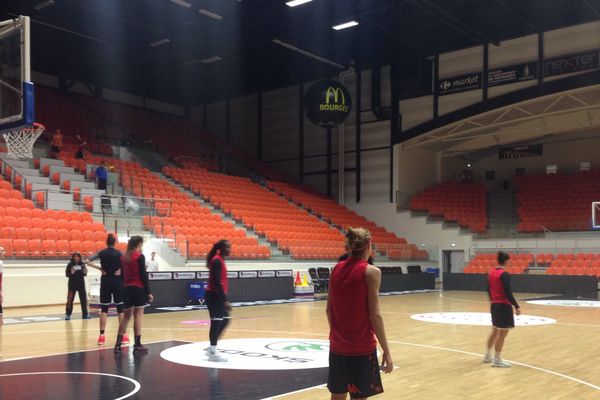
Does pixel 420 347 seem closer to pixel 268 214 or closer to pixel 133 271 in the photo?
pixel 133 271

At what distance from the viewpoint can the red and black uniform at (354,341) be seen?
14.0 ft

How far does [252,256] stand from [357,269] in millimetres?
18428

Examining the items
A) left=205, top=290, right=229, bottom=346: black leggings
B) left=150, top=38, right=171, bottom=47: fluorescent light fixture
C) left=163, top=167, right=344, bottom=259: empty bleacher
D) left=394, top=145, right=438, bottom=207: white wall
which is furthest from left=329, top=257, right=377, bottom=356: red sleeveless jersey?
left=394, top=145, right=438, bottom=207: white wall

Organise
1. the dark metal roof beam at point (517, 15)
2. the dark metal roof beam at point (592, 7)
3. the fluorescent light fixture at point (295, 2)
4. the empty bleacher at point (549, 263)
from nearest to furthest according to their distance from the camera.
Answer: the fluorescent light fixture at point (295, 2)
the dark metal roof beam at point (592, 7)
the dark metal roof beam at point (517, 15)
the empty bleacher at point (549, 263)

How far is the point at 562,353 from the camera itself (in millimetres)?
9492

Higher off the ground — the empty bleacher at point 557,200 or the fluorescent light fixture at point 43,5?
the fluorescent light fixture at point 43,5

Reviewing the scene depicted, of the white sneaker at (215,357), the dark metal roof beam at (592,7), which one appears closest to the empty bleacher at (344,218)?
the dark metal roof beam at (592,7)

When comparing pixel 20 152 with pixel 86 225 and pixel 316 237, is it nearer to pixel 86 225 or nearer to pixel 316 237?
pixel 86 225

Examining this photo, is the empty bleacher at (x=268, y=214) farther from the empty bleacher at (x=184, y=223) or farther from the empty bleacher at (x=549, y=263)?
the empty bleacher at (x=549, y=263)

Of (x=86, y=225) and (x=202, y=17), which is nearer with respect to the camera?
(x=86, y=225)

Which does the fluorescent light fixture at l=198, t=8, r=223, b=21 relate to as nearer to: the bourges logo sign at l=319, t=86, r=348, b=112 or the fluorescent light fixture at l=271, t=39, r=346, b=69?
the fluorescent light fixture at l=271, t=39, r=346, b=69

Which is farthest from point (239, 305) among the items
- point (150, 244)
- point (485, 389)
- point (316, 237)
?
point (485, 389)

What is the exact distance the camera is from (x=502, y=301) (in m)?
8.42

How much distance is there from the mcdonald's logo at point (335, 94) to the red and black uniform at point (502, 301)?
15.9 metres
